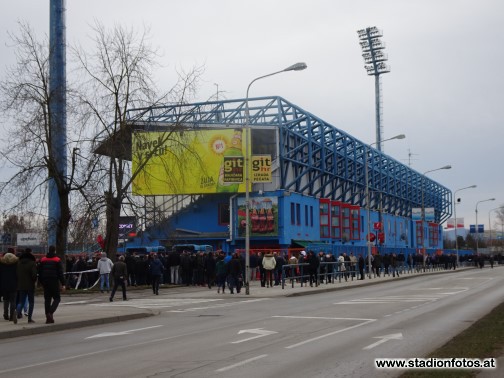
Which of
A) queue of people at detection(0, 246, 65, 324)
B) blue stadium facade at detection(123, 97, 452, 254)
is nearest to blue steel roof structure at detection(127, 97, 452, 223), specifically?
blue stadium facade at detection(123, 97, 452, 254)

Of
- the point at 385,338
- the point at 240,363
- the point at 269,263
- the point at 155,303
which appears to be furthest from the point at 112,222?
the point at 240,363

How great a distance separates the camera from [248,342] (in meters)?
15.0

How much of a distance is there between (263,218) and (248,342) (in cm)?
5271

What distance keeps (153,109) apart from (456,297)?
16352 millimetres

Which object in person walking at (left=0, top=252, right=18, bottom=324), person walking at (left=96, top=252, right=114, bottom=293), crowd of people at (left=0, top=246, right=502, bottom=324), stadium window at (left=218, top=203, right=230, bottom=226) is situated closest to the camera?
person walking at (left=0, top=252, right=18, bottom=324)

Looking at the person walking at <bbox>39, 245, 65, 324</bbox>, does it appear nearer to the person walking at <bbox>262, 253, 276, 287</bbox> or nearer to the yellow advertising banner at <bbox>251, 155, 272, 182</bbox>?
the yellow advertising banner at <bbox>251, 155, 272, 182</bbox>

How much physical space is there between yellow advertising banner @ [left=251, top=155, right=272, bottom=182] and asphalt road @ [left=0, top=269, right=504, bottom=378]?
12271mm

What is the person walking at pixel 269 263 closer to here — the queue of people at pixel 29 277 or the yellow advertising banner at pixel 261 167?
the yellow advertising banner at pixel 261 167

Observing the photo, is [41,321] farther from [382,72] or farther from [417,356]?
[382,72]

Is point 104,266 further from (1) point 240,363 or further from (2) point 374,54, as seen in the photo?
(2) point 374,54

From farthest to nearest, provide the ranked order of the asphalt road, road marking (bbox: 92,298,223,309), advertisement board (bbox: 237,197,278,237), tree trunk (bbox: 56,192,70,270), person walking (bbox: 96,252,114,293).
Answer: advertisement board (bbox: 237,197,278,237) < tree trunk (bbox: 56,192,70,270) < person walking (bbox: 96,252,114,293) < road marking (bbox: 92,298,223,309) < the asphalt road

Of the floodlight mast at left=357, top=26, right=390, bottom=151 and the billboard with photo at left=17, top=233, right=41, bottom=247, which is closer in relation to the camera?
the billboard with photo at left=17, top=233, right=41, bottom=247

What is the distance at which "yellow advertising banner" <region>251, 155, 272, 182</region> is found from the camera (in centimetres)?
3666

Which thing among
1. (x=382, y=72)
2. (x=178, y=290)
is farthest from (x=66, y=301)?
(x=382, y=72)
